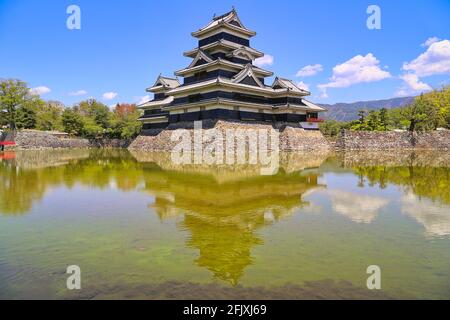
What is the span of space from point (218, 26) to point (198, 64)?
14.0ft

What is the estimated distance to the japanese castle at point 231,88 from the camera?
1209 inches

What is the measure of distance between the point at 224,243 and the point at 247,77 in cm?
2830

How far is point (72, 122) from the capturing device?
5153cm

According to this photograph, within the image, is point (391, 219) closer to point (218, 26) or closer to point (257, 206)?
point (257, 206)

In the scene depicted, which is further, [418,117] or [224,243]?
[418,117]

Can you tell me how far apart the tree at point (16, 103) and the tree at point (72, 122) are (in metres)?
4.55

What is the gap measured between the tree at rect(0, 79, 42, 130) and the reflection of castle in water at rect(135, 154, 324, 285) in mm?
43004

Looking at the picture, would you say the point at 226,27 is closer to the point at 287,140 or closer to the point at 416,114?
the point at 287,140

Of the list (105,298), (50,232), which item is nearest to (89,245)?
(50,232)

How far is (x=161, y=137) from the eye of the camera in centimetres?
3625

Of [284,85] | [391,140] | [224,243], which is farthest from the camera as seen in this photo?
[391,140]

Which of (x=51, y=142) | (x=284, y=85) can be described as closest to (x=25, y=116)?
(x=51, y=142)

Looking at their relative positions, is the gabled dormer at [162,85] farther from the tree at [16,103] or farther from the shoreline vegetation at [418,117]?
the shoreline vegetation at [418,117]

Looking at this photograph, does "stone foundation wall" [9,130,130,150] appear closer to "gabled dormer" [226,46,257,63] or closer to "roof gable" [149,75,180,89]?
"roof gable" [149,75,180,89]
